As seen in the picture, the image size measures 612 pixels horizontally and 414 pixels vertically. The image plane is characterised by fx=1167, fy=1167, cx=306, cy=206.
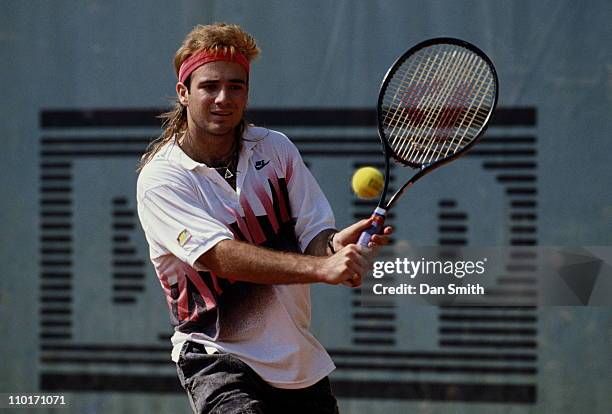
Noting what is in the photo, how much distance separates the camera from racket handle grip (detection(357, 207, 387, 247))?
3.43 metres

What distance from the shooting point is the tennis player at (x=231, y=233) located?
3.69 metres

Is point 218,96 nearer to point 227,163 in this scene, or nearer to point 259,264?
point 227,163

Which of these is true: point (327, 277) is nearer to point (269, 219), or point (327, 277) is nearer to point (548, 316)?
point (269, 219)

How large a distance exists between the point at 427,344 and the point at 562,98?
142cm

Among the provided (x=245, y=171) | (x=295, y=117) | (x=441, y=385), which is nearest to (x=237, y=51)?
(x=245, y=171)

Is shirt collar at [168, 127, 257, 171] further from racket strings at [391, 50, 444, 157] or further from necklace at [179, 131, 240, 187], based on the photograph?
racket strings at [391, 50, 444, 157]

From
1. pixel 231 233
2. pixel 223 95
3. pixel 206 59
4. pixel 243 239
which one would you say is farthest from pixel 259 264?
pixel 206 59

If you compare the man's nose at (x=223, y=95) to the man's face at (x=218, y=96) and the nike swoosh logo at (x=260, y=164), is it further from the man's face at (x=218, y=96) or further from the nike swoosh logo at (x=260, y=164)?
the nike swoosh logo at (x=260, y=164)

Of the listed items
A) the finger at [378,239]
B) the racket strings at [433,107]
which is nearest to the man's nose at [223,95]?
the racket strings at [433,107]

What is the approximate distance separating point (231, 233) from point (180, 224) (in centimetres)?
16

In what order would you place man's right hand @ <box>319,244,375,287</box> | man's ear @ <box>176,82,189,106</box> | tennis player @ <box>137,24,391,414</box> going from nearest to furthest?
1. man's right hand @ <box>319,244,375,287</box>
2. tennis player @ <box>137,24,391,414</box>
3. man's ear @ <box>176,82,189,106</box>

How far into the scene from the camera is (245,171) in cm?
383

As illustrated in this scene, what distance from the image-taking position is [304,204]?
12.7 feet

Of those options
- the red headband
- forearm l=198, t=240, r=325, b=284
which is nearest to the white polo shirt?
forearm l=198, t=240, r=325, b=284
